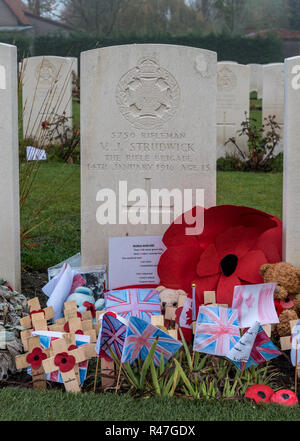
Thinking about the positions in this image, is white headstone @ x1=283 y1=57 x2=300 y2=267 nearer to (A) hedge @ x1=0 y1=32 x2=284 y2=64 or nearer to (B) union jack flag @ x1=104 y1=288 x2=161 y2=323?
(B) union jack flag @ x1=104 y1=288 x2=161 y2=323

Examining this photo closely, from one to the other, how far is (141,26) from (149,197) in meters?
22.6

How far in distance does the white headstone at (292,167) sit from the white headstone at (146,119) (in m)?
0.49

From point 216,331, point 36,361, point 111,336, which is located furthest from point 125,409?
point 216,331

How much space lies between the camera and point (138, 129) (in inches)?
121

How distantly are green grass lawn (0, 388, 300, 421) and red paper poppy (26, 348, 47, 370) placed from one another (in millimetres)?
125

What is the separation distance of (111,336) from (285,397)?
27.2 inches

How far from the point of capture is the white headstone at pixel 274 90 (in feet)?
30.8

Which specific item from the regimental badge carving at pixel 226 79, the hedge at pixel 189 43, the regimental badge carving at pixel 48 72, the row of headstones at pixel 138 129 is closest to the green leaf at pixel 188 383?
the row of headstones at pixel 138 129

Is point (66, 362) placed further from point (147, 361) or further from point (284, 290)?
point (284, 290)

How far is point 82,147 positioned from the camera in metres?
3.08

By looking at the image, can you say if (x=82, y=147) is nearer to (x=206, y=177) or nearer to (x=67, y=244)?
(x=206, y=177)

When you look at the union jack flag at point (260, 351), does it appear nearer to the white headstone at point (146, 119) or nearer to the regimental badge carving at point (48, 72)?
the white headstone at point (146, 119)

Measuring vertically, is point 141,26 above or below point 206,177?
above

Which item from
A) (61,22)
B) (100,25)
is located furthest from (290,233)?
(61,22)
